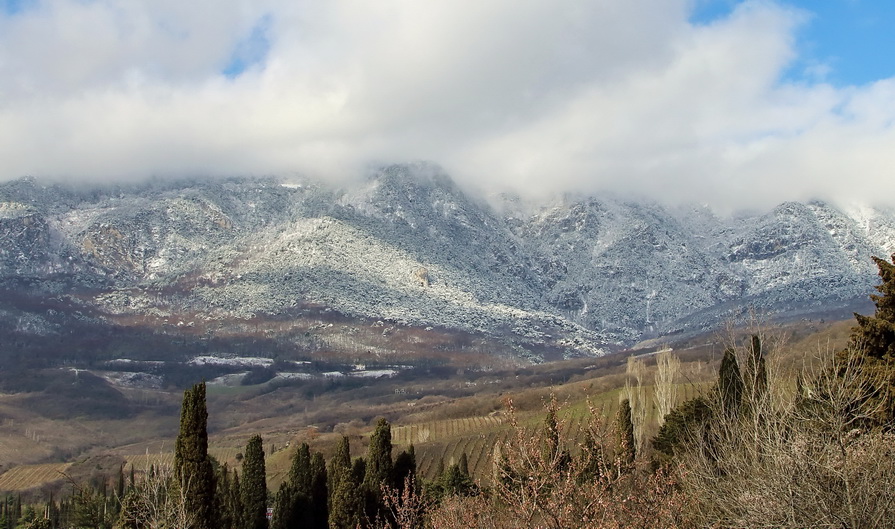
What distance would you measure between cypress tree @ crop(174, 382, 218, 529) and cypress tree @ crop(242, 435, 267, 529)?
53.7ft

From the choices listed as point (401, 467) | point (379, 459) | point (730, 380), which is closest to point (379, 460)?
point (379, 459)

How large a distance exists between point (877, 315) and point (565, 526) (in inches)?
740

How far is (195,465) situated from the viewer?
38062 mm

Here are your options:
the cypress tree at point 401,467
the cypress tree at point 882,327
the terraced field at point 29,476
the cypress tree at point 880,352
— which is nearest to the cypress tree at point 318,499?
the cypress tree at point 401,467

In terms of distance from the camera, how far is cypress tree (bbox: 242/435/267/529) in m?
54.6

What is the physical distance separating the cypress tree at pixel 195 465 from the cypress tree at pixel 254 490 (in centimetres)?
1637

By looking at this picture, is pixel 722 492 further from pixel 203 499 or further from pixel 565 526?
pixel 203 499

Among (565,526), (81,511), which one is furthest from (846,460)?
(81,511)

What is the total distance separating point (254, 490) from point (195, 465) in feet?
62.0

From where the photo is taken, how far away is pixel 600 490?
54.4 ft

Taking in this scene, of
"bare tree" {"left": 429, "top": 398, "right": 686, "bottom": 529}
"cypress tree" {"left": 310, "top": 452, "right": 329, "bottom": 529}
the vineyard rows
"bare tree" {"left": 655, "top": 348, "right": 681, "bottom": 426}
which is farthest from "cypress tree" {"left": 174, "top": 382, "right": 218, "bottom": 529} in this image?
the vineyard rows

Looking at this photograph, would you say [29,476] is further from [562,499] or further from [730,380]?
[562,499]

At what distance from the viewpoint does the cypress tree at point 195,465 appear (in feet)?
124

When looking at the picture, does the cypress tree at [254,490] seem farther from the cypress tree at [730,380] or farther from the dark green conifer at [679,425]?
the cypress tree at [730,380]
